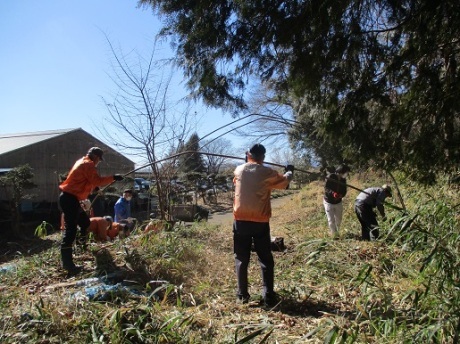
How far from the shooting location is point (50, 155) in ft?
52.5

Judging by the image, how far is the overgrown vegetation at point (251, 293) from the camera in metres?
2.59

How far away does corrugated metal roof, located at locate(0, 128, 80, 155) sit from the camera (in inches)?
600

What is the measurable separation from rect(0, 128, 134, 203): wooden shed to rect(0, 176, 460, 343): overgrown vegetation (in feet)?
33.1

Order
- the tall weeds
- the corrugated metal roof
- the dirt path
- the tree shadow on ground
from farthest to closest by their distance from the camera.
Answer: the corrugated metal roof → the dirt path → the tree shadow on ground → the tall weeds

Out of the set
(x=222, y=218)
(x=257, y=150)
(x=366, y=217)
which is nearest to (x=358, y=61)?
(x=257, y=150)

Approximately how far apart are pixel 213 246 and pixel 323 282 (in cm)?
271

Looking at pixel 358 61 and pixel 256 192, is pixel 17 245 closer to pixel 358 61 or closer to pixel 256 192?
pixel 256 192

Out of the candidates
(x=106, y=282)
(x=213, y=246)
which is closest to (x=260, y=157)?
(x=106, y=282)

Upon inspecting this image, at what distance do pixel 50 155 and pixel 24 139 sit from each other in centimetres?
195

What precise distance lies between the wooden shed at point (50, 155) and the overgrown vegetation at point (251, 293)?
33.1 ft

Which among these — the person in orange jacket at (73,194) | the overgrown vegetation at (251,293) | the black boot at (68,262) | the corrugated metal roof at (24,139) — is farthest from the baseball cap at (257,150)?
the corrugated metal roof at (24,139)

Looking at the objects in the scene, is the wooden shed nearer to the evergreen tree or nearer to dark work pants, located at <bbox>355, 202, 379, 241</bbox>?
dark work pants, located at <bbox>355, 202, 379, 241</bbox>

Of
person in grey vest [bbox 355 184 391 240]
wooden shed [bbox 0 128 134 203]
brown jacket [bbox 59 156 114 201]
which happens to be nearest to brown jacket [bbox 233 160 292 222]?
brown jacket [bbox 59 156 114 201]

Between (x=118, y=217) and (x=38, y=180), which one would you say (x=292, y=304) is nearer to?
(x=118, y=217)
